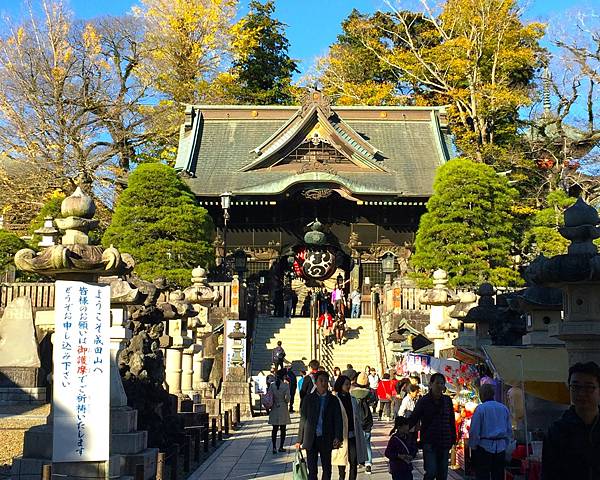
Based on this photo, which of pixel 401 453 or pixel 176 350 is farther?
pixel 176 350

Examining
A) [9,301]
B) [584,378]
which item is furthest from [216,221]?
[584,378]

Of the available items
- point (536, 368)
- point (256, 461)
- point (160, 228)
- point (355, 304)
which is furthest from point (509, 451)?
point (355, 304)

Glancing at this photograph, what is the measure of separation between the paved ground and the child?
3.20m

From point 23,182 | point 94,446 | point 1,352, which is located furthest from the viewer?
point 23,182

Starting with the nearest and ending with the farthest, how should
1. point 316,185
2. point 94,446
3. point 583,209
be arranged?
point 94,446, point 583,209, point 316,185

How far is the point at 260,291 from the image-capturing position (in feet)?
121

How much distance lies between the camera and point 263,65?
54.0m

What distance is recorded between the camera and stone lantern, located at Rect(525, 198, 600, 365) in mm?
9641

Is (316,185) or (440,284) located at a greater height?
(316,185)

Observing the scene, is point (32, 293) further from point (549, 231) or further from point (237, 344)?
point (549, 231)

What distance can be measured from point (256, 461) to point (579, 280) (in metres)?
6.94

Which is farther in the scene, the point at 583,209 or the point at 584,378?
the point at 583,209

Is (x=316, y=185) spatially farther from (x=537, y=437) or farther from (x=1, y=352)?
(x=537, y=437)

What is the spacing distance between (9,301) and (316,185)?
43.0ft
